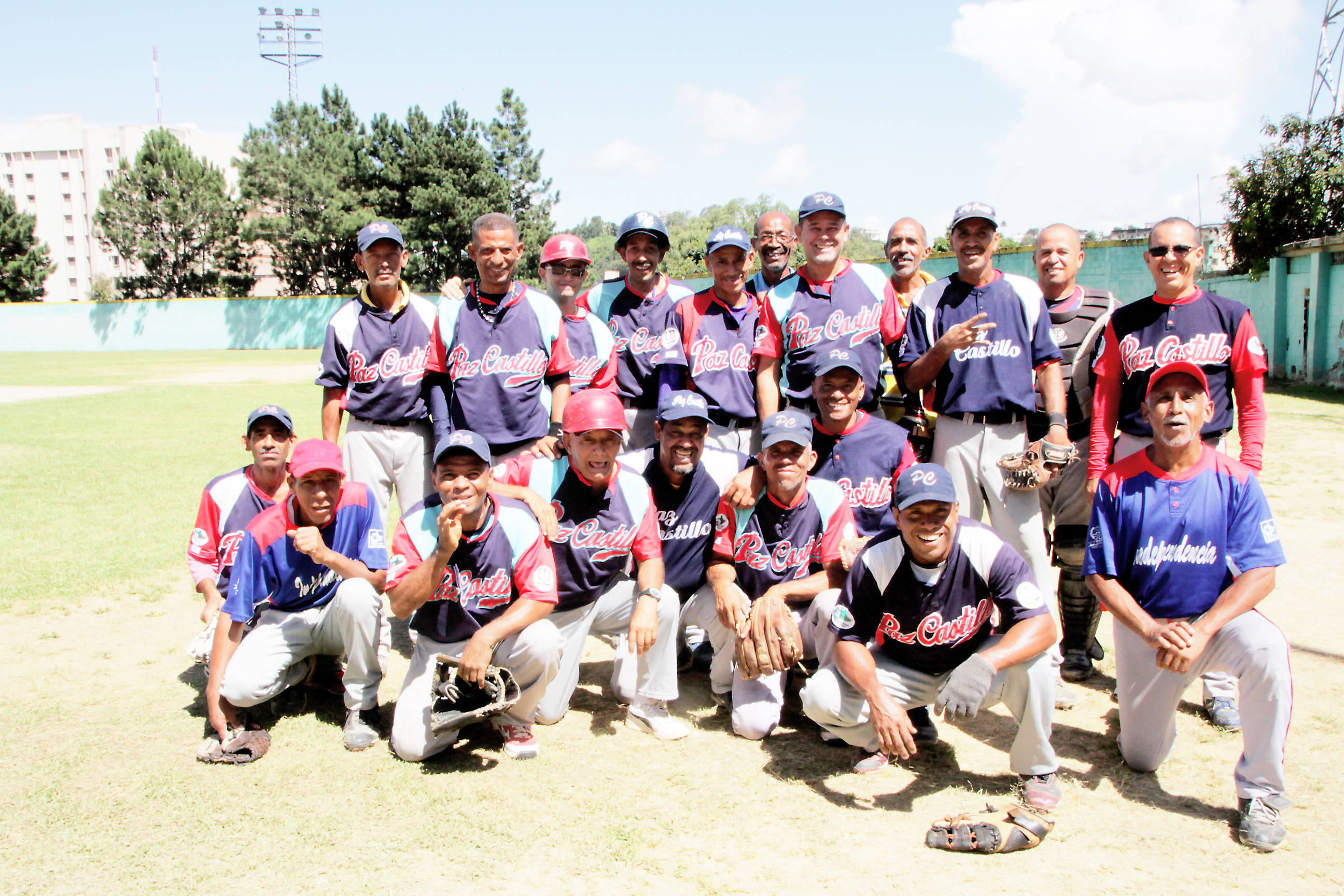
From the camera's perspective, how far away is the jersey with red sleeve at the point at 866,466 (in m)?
4.73

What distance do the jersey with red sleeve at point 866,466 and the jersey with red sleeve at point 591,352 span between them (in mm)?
1573

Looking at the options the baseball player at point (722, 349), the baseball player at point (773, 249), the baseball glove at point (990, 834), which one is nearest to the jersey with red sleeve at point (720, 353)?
the baseball player at point (722, 349)

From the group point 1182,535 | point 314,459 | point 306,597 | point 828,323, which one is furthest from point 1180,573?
point 306,597

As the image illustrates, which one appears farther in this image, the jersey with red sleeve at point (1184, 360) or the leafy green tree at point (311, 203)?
the leafy green tree at point (311, 203)

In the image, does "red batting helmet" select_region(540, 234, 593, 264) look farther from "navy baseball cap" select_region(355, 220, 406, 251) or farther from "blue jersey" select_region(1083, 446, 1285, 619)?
"blue jersey" select_region(1083, 446, 1285, 619)

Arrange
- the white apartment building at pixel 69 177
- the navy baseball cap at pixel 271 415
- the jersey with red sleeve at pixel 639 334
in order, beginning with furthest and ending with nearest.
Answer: the white apartment building at pixel 69 177
the jersey with red sleeve at pixel 639 334
the navy baseball cap at pixel 271 415

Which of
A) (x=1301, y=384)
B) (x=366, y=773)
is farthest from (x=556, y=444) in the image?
(x=1301, y=384)

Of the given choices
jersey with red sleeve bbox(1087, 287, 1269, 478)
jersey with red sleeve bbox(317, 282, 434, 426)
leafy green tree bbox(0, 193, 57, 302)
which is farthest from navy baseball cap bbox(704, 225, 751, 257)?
leafy green tree bbox(0, 193, 57, 302)

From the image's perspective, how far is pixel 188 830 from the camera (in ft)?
11.4

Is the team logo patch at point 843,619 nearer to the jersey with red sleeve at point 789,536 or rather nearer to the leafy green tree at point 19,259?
the jersey with red sleeve at point 789,536

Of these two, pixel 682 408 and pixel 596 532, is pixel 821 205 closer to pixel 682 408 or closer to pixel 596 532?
pixel 682 408

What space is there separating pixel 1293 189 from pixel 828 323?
20.8 m

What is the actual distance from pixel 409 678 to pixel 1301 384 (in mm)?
20538

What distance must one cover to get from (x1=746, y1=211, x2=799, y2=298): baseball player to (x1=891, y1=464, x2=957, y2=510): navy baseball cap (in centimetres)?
244
